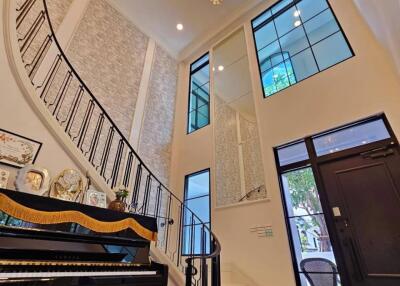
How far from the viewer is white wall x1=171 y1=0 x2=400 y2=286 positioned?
3.35 meters

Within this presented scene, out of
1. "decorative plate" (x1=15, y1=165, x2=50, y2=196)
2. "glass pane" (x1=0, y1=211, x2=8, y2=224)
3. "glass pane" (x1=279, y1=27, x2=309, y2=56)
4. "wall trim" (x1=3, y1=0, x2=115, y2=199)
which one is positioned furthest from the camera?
"glass pane" (x1=279, y1=27, x2=309, y2=56)

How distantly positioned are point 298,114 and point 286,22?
2396 millimetres

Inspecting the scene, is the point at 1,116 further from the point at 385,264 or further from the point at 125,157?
the point at 385,264

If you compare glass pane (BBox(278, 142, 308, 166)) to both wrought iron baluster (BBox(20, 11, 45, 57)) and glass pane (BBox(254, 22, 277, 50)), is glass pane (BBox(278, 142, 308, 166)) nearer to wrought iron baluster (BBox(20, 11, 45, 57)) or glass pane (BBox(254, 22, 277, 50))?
glass pane (BBox(254, 22, 277, 50))

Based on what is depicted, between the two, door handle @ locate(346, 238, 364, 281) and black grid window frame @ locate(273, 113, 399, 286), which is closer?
door handle @ locate(346, 238, 364, 281)

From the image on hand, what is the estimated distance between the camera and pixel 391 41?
2508mm

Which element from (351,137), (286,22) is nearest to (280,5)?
(286,22)

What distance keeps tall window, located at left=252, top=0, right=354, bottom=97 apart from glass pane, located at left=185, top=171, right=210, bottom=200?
2161 millimetres

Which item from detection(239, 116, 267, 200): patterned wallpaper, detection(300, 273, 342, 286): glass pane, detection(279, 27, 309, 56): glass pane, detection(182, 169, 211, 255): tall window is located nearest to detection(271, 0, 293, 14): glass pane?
detection(279, 27, 309, 56): glass pane

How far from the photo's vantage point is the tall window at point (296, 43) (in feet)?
13.8

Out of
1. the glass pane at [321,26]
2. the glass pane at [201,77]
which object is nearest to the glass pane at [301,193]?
the glass pane at [321,26]

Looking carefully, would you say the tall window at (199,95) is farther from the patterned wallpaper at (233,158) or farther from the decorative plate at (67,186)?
the decorative plate at (67,186)

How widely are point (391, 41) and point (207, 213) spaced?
150 inches

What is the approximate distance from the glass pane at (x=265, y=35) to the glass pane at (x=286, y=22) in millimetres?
123
